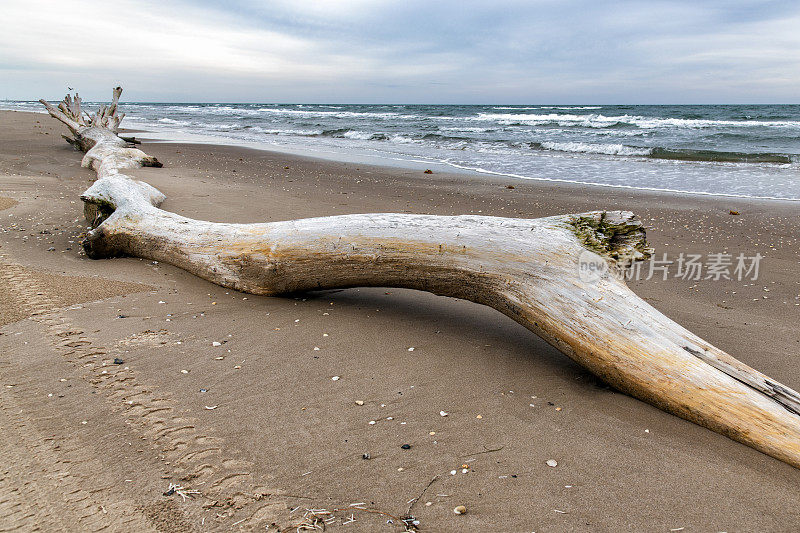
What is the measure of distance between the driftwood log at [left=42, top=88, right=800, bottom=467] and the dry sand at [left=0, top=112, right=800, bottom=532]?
0.15 metres

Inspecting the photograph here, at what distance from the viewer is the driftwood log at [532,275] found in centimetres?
243

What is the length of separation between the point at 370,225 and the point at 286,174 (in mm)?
8153

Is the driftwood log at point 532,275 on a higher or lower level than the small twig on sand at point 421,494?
higher

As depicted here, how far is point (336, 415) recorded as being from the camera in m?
2.46

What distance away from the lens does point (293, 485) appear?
1981 millimetres

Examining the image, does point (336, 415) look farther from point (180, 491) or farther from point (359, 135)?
point (359, 135)

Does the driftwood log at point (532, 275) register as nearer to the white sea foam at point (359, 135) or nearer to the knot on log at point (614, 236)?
the knot on log at point (614, 236)

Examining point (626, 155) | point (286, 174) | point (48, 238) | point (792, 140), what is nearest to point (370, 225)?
point (48, 238)

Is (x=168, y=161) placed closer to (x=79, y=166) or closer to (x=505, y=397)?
(x=79, y=166)

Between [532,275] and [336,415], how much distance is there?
146 centimetres

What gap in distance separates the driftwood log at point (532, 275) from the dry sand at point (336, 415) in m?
0.15

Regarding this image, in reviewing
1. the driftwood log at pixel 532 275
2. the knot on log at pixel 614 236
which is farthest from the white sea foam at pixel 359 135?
the knot on log at pixel 614 236

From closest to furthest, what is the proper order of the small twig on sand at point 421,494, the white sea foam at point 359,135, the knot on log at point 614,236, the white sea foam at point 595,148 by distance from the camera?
the small twig on sand at point 421,494, the knot on log at point 614,236, the white sea foam at point 595,148, the white sea foam at point 359,135

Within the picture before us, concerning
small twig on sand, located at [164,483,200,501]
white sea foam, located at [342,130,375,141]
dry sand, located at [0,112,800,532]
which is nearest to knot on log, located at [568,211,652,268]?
dry sand, located at [0,112,800,532]
